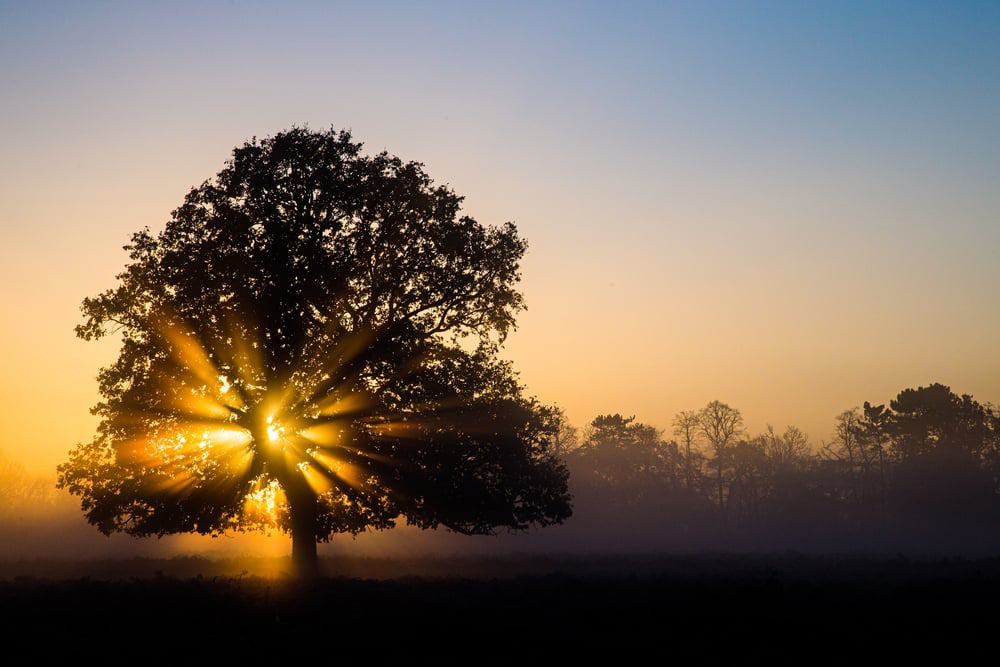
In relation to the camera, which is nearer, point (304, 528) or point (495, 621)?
point (495, 621)

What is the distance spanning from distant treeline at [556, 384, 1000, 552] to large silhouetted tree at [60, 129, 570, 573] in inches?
3402

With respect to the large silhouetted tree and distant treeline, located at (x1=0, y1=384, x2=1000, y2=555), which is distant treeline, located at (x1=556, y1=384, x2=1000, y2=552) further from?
the large silhouetted tree

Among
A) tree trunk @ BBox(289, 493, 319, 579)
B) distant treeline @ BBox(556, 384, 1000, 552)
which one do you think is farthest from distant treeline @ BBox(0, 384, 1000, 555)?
tree trunk @ BBox(289, 493, 319, 579)

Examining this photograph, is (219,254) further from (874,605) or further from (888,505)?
(888,505)

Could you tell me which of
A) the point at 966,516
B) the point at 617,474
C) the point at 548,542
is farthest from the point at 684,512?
the point at 966,516

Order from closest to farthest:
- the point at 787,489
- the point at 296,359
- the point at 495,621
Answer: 1. the point at 495,621
2. the point at 296,359
3. the point at 787,489

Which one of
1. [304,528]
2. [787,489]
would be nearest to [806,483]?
[787,489]

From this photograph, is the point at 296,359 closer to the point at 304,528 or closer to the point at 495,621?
the point at 304,528

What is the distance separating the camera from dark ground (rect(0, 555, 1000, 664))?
12469mm

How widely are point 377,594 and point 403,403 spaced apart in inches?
339

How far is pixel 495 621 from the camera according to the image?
14.8 metres

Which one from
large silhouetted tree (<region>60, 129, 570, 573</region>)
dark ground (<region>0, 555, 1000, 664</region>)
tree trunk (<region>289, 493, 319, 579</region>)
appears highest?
large silhouetted tree (<region>60, 129, 570, 573</region>)

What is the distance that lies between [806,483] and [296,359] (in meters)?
122

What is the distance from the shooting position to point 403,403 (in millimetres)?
25859
